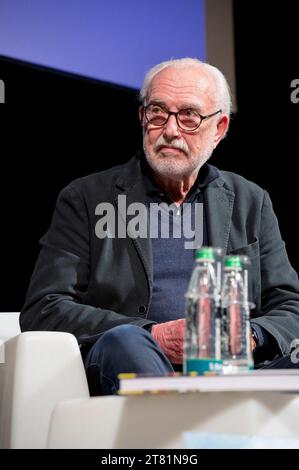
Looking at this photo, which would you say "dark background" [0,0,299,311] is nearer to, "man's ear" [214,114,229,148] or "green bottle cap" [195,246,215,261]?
"man's ear" [214,114,229,148]

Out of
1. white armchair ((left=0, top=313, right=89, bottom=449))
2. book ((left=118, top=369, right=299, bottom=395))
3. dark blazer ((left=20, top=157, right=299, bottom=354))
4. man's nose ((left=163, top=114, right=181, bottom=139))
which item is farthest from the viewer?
man's nose ((left=163, top=114, right=181, bottom=139))

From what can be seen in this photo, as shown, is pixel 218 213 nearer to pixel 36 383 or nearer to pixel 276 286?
pixel 276 286

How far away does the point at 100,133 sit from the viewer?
3301mm

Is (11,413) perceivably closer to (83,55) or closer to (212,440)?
(212,440)

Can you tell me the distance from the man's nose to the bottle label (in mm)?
1008

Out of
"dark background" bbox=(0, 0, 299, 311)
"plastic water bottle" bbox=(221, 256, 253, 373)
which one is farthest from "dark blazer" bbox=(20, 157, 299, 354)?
"dark background" bbox=(0, 0, 299, 311)

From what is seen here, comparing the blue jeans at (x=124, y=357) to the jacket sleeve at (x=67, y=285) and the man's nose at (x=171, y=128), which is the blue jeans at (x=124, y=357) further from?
the man's nose at (x=171, y=128)

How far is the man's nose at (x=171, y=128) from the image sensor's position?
215 centimetres

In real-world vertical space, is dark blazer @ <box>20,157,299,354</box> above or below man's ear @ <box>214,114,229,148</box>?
below

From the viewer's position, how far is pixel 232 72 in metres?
3.57

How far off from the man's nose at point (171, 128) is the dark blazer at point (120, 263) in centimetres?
14

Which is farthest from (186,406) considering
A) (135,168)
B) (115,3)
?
(115,3)

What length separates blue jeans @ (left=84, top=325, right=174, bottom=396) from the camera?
1443mm

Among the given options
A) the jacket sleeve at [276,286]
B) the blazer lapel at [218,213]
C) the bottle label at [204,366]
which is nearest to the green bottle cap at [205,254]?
the bottle label at [204,366]
